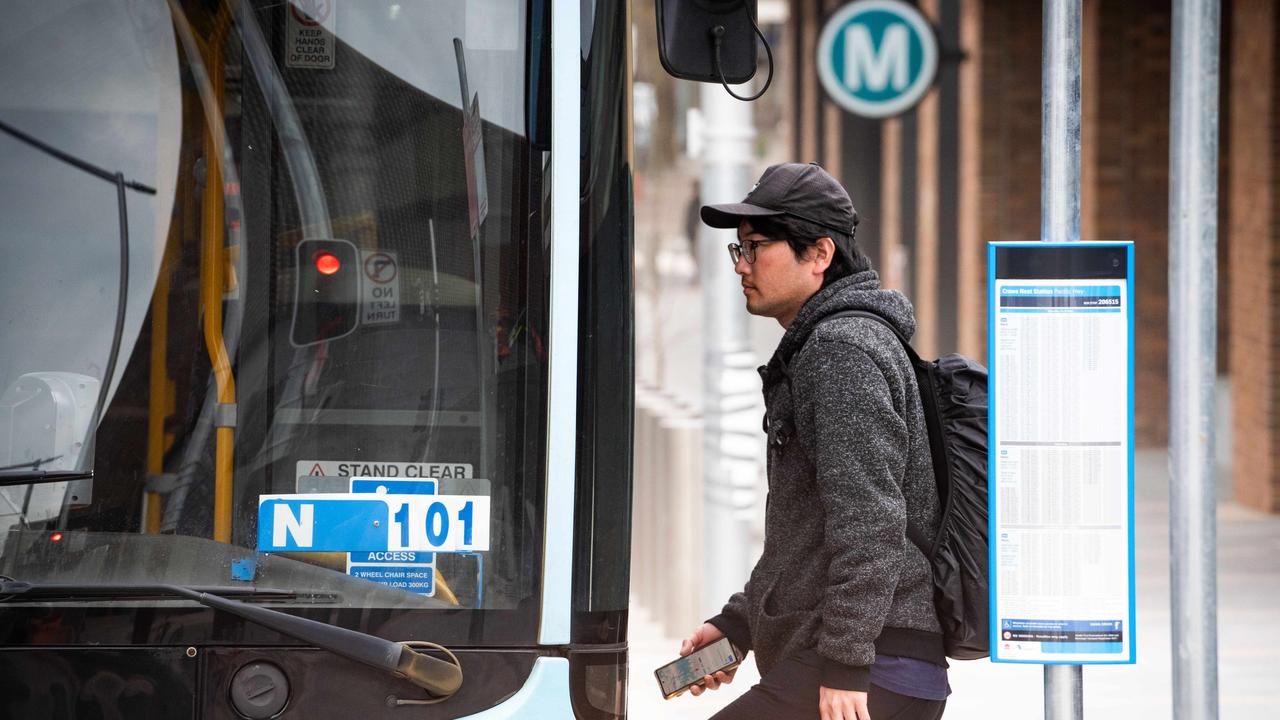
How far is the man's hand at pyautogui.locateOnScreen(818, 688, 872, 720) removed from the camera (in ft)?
9.00

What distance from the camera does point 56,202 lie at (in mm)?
2660

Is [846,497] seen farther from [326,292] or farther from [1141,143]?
[1141,143]

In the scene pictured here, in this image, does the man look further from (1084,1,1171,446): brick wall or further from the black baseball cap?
(1084,1,1171,446): brick wall

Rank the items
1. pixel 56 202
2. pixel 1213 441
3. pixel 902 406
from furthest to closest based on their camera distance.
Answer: pixel 1213 441 → pixel 902 406 → pixel 56 202

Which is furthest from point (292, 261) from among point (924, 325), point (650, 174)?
point (650, 174)

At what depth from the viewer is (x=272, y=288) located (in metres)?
2.72

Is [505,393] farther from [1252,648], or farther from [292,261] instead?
[1252,648]

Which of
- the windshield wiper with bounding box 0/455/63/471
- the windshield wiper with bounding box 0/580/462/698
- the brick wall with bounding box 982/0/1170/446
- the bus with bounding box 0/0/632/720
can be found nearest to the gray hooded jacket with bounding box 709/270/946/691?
the bus with bounding box 0/0/632/720

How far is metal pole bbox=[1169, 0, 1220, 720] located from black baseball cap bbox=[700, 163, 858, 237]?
95 centimetres

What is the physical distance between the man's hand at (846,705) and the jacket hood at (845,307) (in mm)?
643

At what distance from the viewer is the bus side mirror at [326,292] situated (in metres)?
2.73

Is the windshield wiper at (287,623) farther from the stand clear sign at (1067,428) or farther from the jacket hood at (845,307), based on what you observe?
the stand clear sign at (1067,428)

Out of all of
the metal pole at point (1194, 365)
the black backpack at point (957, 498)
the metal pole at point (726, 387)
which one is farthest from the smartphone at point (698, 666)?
the metal pole at point (726, 387)

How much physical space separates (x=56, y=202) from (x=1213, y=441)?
2524 millimetres
